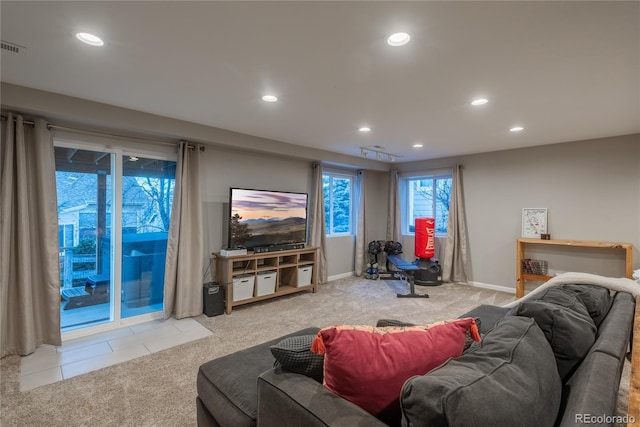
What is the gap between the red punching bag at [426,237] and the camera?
5.67 metres

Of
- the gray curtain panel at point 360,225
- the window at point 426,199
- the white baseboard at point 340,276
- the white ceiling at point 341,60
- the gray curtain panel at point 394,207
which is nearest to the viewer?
the white ceiling at point 341,60

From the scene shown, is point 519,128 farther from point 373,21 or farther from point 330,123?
point 373,21

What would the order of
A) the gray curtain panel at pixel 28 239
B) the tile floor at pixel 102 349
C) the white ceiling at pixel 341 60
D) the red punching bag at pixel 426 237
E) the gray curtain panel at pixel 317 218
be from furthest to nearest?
the red punching bag at pixel 426 237 < the gray curtain panel at pixel 317 218 < the gray curtain panel at pixel 28 239 < the tile floor at pixel 102 349 < the white ceiling at pixel 341 60

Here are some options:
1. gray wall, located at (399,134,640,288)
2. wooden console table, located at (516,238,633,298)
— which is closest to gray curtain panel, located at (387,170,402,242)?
gray wall, located at (399,134,640,288)

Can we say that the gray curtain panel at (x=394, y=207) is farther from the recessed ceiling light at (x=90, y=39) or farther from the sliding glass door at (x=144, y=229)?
the recessed ceiling light at (x=90, y=39)

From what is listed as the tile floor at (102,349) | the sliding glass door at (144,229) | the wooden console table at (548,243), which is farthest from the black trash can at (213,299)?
the wooden console table at (548,243)

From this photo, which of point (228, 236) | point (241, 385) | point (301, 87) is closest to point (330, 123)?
point (301, 87)

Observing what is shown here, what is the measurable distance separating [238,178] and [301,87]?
7.49ft

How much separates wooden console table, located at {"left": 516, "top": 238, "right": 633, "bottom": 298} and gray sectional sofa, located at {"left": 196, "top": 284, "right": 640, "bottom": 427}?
307cm

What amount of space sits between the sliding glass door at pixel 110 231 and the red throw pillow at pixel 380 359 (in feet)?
10.9

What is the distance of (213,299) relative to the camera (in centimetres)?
385

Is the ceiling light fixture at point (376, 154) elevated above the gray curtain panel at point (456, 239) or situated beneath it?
elevated above

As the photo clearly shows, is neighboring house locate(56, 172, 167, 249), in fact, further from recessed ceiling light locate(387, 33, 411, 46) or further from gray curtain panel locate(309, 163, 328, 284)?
recessed ceiling light locate(387, 33, 411, 46)

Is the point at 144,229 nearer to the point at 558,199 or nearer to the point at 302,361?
the point at 302,361
